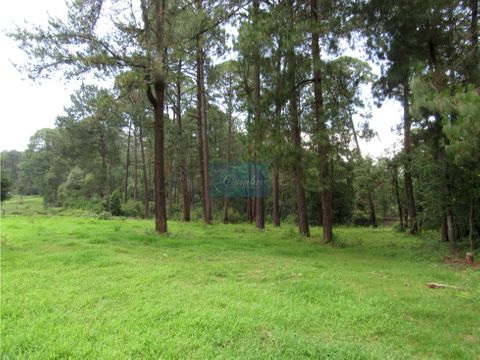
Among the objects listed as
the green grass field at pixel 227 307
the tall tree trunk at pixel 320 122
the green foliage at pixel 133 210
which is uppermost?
the tall tree trunk at pixel 320 122

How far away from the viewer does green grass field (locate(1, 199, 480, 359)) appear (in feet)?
9.12

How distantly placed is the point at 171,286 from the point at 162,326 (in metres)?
1.36

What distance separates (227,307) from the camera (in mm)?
3650

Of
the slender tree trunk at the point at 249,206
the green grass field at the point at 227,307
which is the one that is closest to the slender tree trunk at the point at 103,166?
the slender tree trunk at the point at 249,206

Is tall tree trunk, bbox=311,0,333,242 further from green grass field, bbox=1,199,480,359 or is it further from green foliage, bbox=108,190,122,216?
green foliage, bbox=108,190,122,216

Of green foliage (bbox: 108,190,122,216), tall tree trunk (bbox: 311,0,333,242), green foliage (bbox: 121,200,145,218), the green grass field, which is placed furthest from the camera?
green foliage (bbox: 121,200,145,218)

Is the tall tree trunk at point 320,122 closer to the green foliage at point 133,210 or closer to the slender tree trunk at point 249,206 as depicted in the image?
the slender tree trunk at point 249,206

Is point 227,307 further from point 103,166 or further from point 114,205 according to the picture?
point 103,166

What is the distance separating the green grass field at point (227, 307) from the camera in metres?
2.78

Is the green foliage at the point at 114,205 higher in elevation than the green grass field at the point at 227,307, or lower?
higher

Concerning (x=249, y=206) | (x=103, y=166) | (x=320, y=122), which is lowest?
(x=249, y=206)

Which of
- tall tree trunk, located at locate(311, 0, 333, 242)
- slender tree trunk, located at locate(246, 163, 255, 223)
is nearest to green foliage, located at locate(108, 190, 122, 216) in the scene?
slender tree trunk, located at locate(246, 163, 255, 223)

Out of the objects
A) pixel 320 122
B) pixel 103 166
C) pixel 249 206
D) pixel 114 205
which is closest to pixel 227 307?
pixel 320 122

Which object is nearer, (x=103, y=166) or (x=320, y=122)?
(x=320, y=122)
